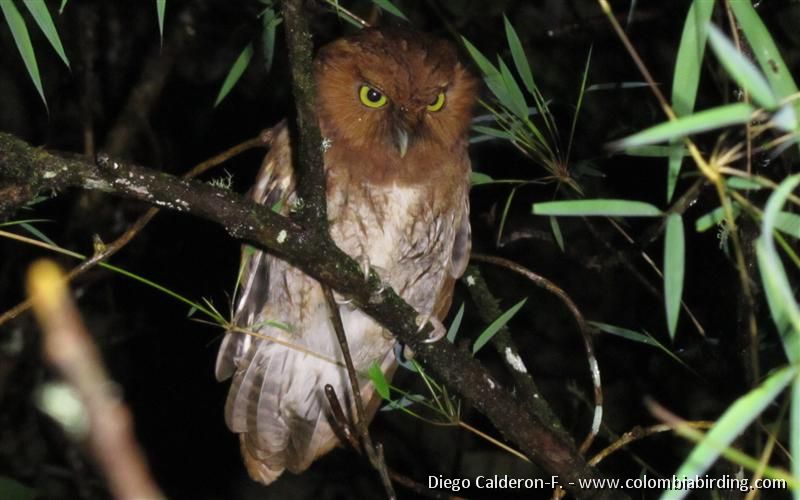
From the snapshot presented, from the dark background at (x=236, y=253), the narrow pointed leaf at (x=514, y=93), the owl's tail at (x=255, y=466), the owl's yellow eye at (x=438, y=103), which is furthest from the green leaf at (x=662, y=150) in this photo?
the owl's tail at (x=255, y=466)

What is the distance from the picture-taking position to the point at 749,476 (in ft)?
6.27

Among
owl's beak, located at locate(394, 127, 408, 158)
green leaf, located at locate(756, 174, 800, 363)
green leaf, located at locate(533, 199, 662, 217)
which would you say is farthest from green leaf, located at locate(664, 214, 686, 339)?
owl's beak, located at locate(394, 127, 408, 158)

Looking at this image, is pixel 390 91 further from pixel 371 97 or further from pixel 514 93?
pixel 514 93

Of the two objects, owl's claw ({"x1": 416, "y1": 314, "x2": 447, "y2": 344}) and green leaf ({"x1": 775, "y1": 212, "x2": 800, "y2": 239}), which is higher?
owl's claw ({"x1": 416, "y1": 314, "x2": 447, "y2": 344})

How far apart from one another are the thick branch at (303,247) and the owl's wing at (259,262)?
1.47ft

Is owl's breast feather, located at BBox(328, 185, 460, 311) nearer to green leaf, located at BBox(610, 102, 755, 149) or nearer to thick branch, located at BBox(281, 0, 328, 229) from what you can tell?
thick branch, located at BBox(281, 0, 328, 229)

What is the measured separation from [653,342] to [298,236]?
79 centimetres

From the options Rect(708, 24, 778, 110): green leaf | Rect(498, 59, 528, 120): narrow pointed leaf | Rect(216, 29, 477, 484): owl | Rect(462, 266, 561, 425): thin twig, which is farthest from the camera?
Rect(216, 29, 477, 484): owl

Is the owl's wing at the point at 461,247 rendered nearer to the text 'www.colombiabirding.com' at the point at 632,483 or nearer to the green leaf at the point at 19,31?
the text 'www.colombiabirding.com' at the point at 632,483

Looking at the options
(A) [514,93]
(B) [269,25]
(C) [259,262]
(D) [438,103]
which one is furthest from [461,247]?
(B) [269,25]

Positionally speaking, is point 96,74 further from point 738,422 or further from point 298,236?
point 738,422

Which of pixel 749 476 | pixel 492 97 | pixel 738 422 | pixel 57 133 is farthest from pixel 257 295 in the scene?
pixel 738 422

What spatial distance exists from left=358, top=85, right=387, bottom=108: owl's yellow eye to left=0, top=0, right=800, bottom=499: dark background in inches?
28.3

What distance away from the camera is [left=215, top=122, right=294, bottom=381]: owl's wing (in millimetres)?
2166
